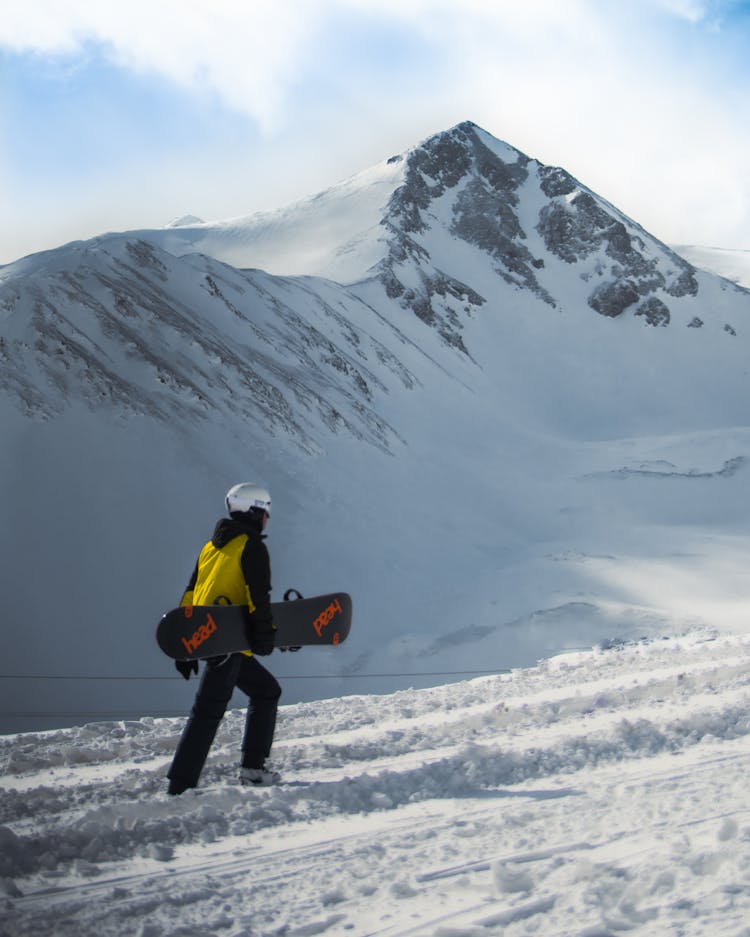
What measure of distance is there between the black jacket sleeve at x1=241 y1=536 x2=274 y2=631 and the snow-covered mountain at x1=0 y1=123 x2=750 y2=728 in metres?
11.4

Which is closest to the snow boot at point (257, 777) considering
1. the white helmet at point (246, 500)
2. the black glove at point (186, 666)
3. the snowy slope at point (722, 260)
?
the black glove at point (186, 666)

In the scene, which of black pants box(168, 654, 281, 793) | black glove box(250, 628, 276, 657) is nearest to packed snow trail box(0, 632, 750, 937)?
black pants box(168, 654, 281, 793)

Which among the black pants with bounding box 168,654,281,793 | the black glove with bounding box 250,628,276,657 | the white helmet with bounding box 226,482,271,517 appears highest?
the white helmet with bounding box 226,482,271,517

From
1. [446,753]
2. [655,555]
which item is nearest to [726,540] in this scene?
[655,555]

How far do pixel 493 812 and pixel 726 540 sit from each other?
30788mm

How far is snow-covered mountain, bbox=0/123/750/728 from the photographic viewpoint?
61.3 feet

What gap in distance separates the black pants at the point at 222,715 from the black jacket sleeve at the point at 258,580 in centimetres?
32

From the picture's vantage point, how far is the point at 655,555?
30203mm

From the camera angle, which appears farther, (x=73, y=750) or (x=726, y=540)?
(x=726, y=540)

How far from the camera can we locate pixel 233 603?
5453 millimetres

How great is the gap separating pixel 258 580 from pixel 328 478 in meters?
22.2

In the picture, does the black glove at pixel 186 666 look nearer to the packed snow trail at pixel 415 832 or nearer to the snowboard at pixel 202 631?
the snowboard at pixel 202 631

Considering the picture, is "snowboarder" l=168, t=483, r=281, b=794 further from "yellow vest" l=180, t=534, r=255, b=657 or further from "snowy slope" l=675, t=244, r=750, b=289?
"snowy slope" l=675, t=244, r=750, b=289

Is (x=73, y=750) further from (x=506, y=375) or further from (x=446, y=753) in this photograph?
(x=506, y=375)
